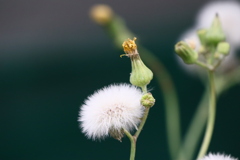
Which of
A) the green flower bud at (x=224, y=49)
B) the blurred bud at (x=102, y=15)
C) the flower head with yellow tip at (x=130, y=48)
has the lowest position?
the flower head with yellow tip at (x=130, y=48)

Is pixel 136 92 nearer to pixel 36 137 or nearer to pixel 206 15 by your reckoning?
pixel 206 15

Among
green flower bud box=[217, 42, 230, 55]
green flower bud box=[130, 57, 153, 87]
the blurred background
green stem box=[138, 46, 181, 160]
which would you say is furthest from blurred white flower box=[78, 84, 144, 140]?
the blurred background

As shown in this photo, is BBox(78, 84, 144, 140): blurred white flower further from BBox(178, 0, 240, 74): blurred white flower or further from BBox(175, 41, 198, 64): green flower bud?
BBox(178, 0, 240, 74): blurred white flower

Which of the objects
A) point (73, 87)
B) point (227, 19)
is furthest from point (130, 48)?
point (73, 87)

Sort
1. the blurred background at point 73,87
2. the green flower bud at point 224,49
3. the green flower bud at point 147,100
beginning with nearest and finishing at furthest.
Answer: the green flower bud at point 147,100
the green flower bud at point 224,49
the blurred background at point 73,87

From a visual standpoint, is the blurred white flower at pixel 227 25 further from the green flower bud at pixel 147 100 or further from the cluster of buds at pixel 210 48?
the green flower bud at pixel 147 100

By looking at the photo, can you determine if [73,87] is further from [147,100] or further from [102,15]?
[147,100]

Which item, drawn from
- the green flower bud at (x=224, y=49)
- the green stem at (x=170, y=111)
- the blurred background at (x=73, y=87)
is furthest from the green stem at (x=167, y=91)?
the blurred background at (x=73, y=87)
